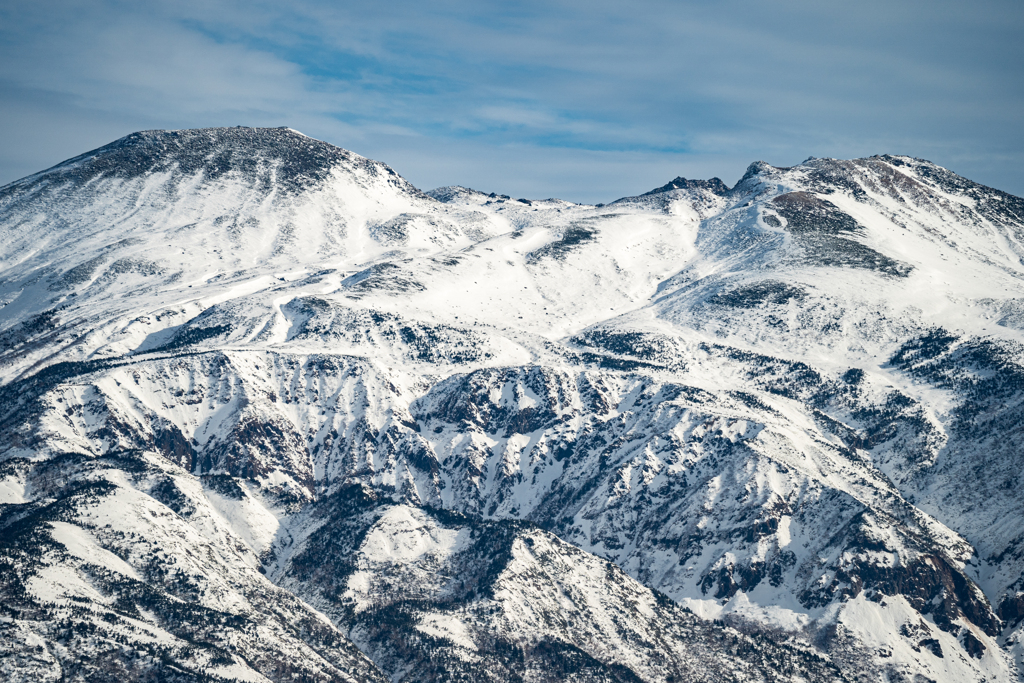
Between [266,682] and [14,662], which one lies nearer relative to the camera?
[14,662]

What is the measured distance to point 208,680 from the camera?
190875 mm

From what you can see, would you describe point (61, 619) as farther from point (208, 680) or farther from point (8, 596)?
point (208, 680)

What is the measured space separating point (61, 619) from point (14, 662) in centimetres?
1136

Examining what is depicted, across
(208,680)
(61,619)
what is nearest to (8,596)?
(61,619)

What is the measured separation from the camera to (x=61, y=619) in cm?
19300

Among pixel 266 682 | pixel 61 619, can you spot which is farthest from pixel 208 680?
pixel 61 619

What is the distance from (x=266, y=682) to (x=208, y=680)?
11372mm

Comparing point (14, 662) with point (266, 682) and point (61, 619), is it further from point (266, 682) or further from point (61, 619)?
point (266, 682)

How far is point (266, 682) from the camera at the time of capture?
19850cm

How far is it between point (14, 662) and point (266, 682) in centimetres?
4078

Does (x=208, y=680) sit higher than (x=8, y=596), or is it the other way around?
(x=8, y=596)

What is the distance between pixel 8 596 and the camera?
637ft

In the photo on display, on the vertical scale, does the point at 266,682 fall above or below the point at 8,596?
below

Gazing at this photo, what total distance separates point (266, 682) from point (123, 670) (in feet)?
78.6
